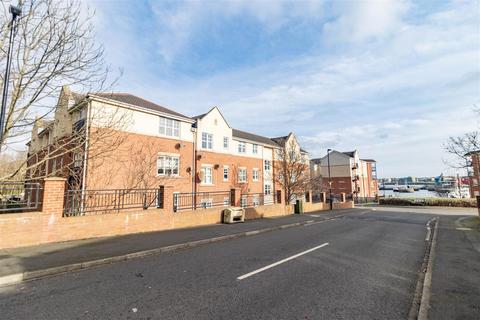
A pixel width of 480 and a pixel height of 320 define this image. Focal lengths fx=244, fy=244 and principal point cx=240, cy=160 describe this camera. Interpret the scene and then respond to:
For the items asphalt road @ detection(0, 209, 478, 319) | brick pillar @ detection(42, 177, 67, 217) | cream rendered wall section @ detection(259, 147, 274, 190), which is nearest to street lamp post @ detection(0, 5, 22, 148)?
brick pillar @ detection(42, 177, 67, 217)

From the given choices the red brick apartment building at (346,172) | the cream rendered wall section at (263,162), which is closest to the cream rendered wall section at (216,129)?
the cream rendered wall section at (263,162)

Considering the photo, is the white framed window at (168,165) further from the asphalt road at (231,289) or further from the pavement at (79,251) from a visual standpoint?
the asphalt road at (231,289)

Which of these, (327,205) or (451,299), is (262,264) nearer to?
(451,299)

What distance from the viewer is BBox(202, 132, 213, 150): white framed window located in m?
27.7

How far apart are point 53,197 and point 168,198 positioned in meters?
5.12

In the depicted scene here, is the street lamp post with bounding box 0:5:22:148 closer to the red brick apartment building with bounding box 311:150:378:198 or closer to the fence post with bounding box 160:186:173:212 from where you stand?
the fence post with bounding box 160:186:173:212

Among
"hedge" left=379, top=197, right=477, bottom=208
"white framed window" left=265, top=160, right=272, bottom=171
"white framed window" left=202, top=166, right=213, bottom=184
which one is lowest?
"hedge" left=379, top=197, right=477, bottom=208

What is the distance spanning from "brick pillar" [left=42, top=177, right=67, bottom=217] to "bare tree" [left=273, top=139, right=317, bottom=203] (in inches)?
1083

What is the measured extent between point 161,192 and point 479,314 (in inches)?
485

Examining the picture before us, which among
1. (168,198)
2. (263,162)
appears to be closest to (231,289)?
(168,198)

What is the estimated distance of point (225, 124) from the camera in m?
30.7

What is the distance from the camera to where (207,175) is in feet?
90.3

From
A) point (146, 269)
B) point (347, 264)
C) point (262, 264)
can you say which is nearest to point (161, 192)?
point (146, 269)

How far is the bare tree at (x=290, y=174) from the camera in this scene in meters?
34.7
